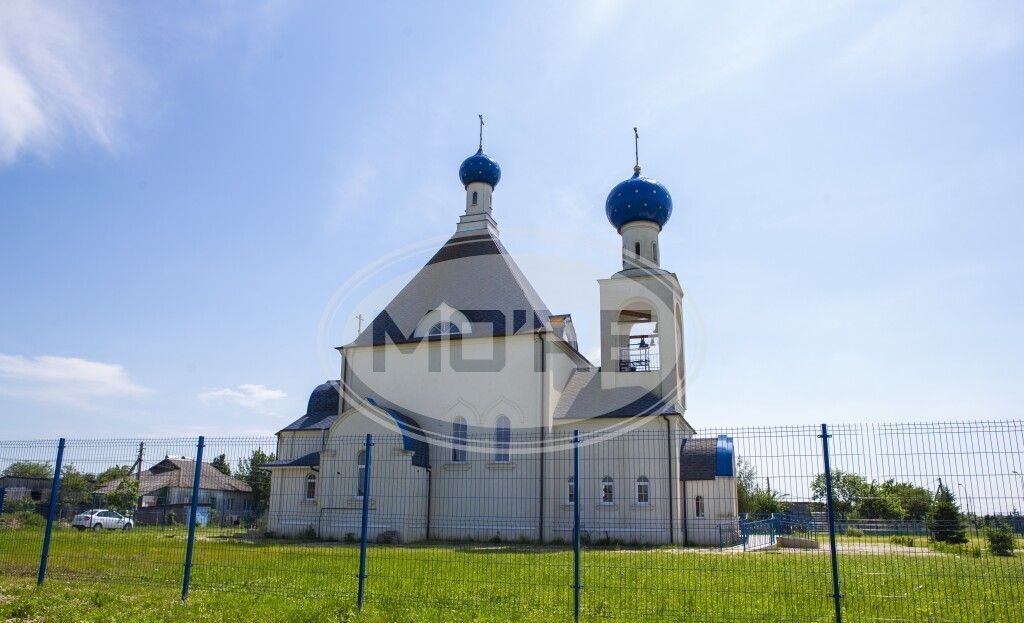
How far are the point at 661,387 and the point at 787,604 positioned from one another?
1423cm

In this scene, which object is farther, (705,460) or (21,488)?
(705,460)

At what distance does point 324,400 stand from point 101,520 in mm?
15458

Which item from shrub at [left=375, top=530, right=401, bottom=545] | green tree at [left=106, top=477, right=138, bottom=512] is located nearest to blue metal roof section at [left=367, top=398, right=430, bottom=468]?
shrub at [left=375, top=530, right=401, bottom=545]

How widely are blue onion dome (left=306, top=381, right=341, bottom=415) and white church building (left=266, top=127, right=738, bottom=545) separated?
2051 millimetres

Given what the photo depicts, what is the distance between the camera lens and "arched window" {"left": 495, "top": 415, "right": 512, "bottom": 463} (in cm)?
2306

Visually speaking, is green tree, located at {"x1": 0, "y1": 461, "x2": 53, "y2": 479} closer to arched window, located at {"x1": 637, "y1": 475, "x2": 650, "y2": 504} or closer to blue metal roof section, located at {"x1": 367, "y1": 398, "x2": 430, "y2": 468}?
blue metal roof section, located at {"x1": 367, "y1": 398, "x2": 430, "y2": 468}

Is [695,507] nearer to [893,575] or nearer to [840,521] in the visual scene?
[893,575]

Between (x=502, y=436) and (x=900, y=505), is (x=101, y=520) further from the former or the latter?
(x=900, y=505)

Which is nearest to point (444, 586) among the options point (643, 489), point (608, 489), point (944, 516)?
point (944, 516)

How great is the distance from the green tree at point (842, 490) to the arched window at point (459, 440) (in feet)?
47.3

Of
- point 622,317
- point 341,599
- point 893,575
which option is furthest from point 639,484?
point 341,599

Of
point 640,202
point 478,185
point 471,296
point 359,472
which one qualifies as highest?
point 478,185

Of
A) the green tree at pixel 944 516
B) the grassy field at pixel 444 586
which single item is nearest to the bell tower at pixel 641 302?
the grassy field at pixel 444 586

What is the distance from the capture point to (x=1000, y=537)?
9.84 meters
